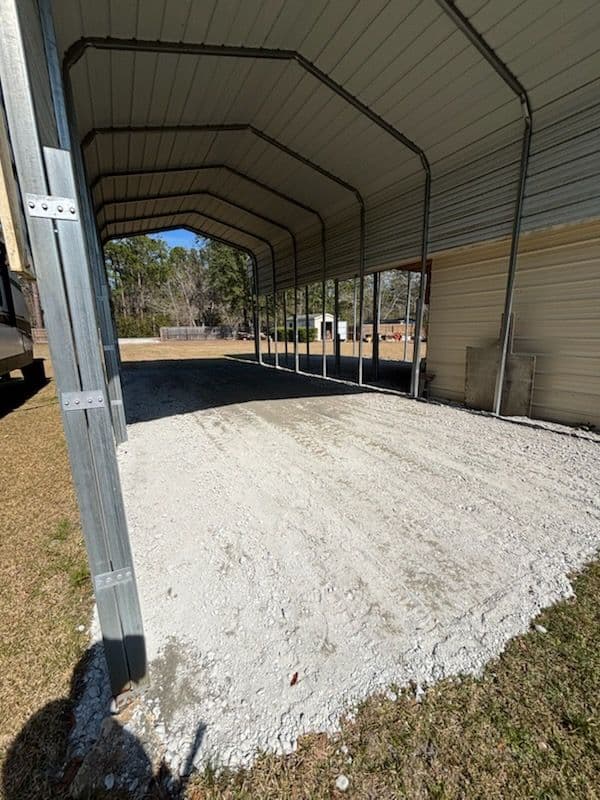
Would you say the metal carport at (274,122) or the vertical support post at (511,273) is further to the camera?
the vertical support post at (511,273)

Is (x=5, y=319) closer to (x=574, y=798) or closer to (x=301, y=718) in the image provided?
(x=301, y=718)

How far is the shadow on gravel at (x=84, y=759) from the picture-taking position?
3.58 feet

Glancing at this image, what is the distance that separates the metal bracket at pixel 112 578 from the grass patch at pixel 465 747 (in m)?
0.64

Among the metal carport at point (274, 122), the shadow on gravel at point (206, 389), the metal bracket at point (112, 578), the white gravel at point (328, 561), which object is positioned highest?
the metal carport at point (274, 122)

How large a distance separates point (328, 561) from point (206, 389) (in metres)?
6.58

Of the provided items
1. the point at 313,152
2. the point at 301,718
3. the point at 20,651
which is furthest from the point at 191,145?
the point at 301,718

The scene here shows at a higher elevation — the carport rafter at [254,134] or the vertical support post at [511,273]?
the carport rafter at [254,134]

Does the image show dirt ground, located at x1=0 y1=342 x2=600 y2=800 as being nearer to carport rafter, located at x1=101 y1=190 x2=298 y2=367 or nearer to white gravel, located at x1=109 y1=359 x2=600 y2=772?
white gravel, located at x1=109 y1=359 x2=600 y2=772

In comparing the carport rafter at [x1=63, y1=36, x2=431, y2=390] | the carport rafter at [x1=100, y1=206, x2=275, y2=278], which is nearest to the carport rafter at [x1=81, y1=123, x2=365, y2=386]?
the carport rafter at [x1=63, y1=36, x2=431, y2=390]

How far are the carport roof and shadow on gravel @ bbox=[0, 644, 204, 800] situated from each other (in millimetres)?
5235

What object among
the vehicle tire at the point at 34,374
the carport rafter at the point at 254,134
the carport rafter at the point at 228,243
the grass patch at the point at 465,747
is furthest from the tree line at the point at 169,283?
the grass patch at the point at 465,747

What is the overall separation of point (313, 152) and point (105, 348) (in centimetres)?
522

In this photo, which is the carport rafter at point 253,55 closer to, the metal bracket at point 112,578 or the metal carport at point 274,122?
the metal carport at point 274,122

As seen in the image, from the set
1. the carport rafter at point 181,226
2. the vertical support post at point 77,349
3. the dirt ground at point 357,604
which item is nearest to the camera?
the vertical support post at point 77,349
